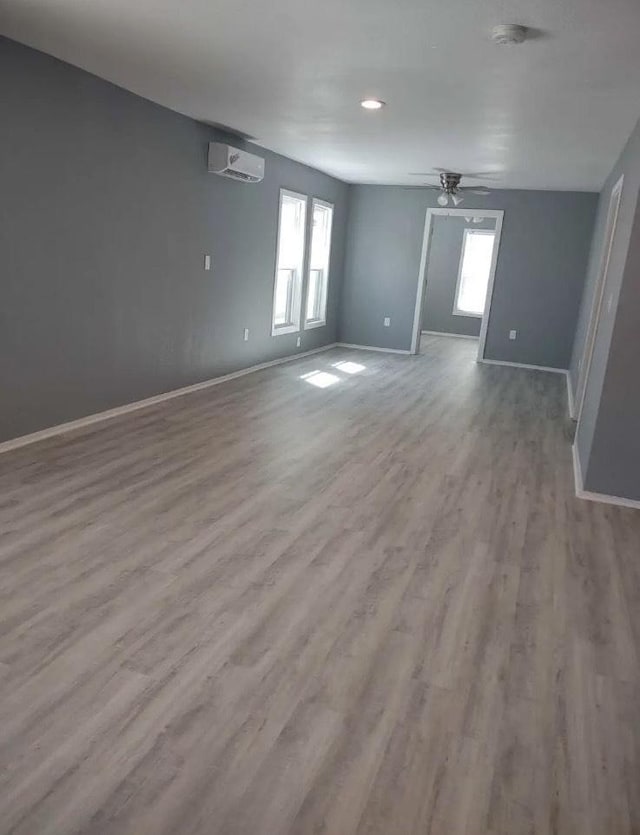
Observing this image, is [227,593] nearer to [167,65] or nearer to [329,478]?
[329,478]

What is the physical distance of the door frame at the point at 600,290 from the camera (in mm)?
5082

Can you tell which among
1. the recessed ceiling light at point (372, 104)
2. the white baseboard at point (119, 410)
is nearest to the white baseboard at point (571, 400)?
the white baseboard at point (119, 410)

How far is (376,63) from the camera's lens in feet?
11.0

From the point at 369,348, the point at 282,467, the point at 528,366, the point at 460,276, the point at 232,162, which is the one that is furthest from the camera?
the point at 460,276

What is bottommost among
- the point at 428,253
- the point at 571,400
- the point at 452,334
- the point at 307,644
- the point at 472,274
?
the point at 307,644

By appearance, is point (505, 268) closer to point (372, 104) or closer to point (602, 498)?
point (372, 104)

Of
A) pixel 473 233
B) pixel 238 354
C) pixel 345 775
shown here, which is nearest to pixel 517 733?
pixel 345 775

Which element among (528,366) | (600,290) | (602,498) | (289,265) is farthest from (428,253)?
(602,498)

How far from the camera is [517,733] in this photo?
1.95 m

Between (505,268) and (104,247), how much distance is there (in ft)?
19.0

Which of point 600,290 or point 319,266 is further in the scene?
point 319,266

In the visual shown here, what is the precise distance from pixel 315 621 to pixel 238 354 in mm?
4714

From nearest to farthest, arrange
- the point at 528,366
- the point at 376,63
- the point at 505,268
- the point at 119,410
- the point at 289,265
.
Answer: the point at 376,63
the point at 119,410
the point at 289,265
the point at 505,268
the point at 528,366

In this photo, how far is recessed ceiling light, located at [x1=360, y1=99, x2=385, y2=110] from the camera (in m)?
4.16
